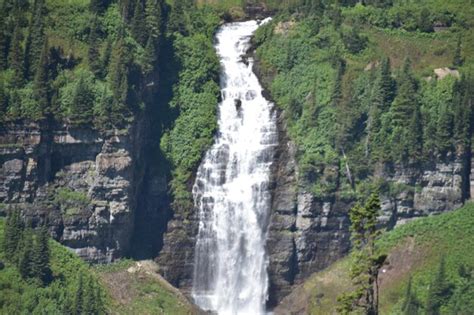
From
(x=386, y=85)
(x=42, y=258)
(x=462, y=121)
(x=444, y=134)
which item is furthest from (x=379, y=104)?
(x=42, y=258)

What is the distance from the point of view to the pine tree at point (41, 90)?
178250mm

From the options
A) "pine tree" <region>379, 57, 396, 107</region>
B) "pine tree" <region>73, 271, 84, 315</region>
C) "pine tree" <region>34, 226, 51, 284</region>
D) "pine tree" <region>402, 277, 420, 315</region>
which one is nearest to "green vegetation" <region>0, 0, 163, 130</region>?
"pine tree" <region>34, 226, 51, 284</region>

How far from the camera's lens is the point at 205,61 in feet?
625

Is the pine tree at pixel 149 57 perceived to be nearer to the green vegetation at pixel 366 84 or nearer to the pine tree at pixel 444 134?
the green vegetation at pixel 366 84

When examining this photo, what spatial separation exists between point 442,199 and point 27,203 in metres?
34.4

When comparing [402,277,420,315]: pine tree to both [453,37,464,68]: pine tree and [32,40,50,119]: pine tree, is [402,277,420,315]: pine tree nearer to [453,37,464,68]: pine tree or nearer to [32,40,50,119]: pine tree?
[453,37,464,68]: pine tree

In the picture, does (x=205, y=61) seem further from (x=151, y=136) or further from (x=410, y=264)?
(x=410, y=264)

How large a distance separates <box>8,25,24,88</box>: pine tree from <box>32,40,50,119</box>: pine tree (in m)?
1.46

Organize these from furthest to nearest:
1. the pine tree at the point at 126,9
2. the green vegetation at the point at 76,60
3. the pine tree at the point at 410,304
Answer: the pine tree at the point at 126,9 → the green vegetation at the point at 76,60 → the pine tree at the point at 410,304

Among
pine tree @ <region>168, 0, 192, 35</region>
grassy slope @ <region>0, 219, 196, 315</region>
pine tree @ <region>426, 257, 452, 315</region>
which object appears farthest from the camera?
pine tree @ <region>168, 0, 192, 35</region>

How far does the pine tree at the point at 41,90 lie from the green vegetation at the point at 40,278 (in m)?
9.20

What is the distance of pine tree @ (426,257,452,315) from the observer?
16862 cm

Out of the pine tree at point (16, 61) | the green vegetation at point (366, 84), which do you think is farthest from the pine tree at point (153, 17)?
the pine tree at point (16, 61)

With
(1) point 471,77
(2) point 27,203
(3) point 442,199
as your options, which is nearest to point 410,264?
(3) point 442,199
